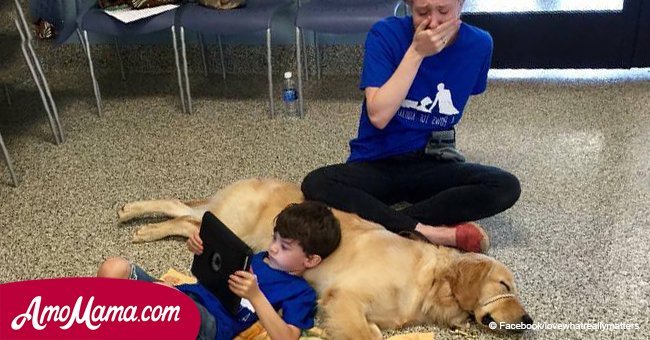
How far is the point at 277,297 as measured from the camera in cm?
175

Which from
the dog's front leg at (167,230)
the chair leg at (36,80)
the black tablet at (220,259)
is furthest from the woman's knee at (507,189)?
the chair leg at (36,80)

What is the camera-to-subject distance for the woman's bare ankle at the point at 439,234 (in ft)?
6.56

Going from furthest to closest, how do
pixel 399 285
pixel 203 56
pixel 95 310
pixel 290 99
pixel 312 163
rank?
pixel 203 56
pixel 290 99
pixel 312 163
pixel 399 285
pixel 95 310

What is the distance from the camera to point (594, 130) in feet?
9.59

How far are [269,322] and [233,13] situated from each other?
1.91 metres

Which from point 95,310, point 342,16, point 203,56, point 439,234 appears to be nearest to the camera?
point 95,310

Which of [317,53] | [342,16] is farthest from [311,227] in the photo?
[317,53]

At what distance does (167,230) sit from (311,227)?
693 mm

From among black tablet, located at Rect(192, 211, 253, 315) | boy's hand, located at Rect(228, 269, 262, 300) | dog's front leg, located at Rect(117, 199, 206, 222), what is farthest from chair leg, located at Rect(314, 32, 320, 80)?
boy's hand, located at Rect(228, 269, 262, 300)

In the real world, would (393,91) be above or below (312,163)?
above

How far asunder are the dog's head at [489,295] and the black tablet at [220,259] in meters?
0.55

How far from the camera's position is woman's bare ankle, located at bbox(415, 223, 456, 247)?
2.00 meters

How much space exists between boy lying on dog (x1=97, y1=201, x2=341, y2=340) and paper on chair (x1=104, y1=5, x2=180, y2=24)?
1661mm

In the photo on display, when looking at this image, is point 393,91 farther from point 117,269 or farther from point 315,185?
point 117,269
